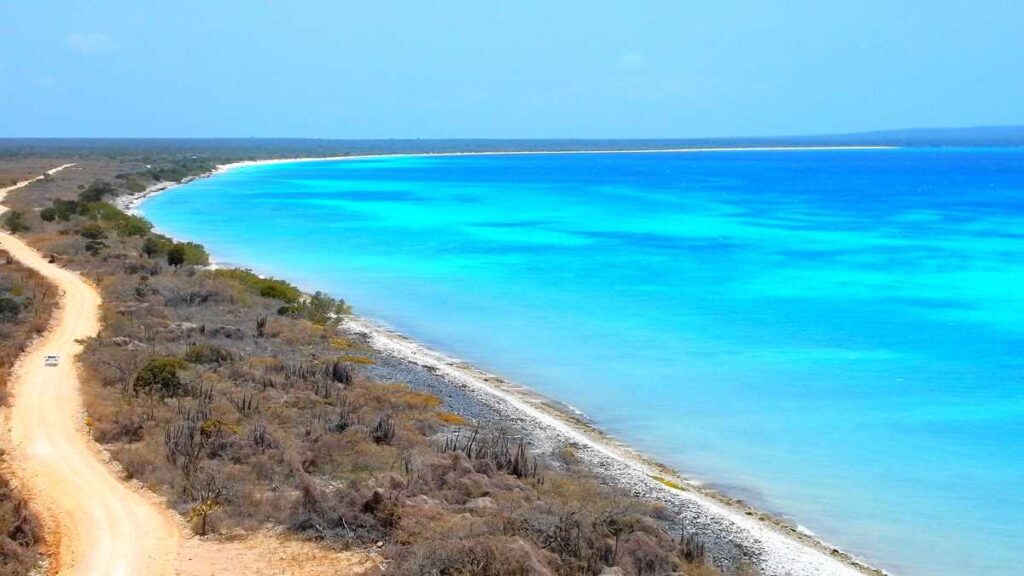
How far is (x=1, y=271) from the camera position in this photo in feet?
107

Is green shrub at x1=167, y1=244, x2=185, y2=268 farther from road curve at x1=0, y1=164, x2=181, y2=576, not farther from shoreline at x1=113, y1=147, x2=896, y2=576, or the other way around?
road curve at x1=0, y1=164, x2=181, y2=576

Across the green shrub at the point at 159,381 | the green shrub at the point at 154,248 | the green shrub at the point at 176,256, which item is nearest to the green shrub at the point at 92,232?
the green shrub at the point at 154,248

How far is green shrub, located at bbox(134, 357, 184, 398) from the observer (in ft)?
63.0

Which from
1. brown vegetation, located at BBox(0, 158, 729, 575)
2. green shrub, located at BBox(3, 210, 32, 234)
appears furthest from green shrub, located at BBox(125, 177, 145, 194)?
brown vegetation, located at BBox(0, 158, 729, 575)

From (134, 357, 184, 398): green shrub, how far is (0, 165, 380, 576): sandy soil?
3.90 feet

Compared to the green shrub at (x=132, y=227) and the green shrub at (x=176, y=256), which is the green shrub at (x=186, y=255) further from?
the green shrub at (x=132, y=227)

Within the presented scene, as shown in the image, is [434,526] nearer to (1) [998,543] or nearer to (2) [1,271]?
(1) [998,543]

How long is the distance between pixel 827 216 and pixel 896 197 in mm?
25185

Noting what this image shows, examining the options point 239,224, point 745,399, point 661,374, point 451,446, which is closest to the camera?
point 451,446

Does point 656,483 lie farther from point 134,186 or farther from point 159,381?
point 134,186

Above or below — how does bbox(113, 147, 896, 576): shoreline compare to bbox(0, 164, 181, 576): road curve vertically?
below

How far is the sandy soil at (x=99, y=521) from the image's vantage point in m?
12.4

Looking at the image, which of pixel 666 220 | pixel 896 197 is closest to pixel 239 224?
pixel 666 220

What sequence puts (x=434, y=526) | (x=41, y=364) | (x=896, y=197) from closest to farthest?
(x=434, y=526), (x=41, y=364), (x=896, y=197)
